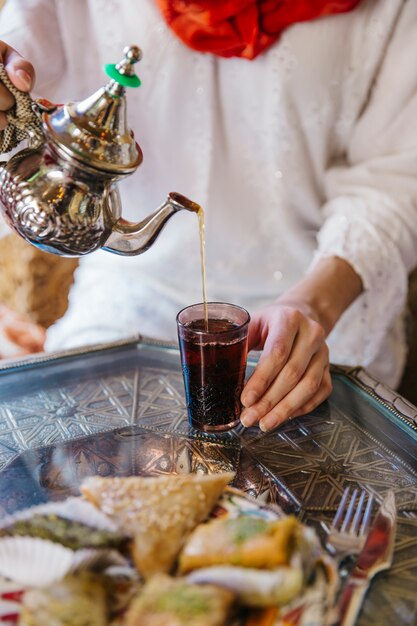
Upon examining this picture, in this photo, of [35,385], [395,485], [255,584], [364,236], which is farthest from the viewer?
[364,236]

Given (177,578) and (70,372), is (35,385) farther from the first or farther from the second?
(177,578)

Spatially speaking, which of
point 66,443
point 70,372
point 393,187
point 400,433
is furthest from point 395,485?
point 393,187

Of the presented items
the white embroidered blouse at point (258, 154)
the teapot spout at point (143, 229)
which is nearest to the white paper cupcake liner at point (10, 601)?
the teapot spout at point (143, 229)

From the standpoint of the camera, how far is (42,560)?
1.70 ft

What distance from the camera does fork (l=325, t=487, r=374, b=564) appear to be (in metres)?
0.58

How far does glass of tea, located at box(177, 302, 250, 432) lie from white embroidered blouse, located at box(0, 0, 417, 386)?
38 centimetres

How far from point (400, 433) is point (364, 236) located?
1.42ft

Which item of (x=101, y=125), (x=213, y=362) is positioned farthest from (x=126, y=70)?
(x=213, y=362)

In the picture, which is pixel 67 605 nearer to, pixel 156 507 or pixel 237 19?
pixel 156 507

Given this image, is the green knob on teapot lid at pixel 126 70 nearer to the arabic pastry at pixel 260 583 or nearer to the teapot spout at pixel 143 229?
the teapot spout at pixel 143 229

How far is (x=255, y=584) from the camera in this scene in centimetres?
48

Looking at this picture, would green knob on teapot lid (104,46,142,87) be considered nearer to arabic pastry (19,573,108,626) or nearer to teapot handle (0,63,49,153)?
teapot handle (0,63,49,153)

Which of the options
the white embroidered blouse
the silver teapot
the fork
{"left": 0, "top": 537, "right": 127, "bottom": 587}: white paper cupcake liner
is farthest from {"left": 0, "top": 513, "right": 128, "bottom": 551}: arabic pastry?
the white embroidered blouse

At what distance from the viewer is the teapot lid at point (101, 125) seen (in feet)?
2.09
